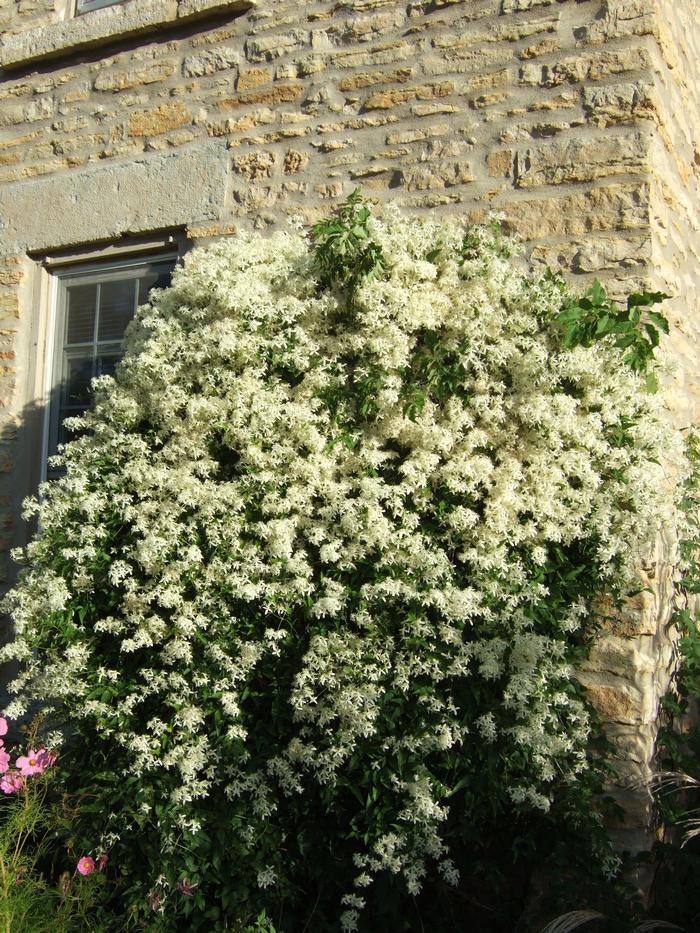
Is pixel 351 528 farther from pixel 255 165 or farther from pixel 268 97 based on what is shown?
pixel 268 97

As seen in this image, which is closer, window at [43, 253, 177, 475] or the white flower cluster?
the white flower cluster

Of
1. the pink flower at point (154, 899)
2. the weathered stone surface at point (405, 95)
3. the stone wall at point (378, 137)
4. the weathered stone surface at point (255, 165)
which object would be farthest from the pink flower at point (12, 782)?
the weathered stone surface at point (405, 95)

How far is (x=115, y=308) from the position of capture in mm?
4582

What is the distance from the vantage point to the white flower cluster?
9.27 ft

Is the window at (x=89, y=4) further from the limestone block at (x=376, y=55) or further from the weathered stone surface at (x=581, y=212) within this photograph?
the weathered stone surface at (x=581, y=212)

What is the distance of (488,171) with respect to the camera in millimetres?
3588

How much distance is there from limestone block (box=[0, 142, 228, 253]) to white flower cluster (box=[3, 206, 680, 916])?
96 cm

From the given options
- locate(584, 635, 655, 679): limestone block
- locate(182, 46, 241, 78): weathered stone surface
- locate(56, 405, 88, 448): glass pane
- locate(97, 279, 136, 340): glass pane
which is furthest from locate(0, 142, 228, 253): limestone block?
locate(584, 635, 655, 679): limestone block

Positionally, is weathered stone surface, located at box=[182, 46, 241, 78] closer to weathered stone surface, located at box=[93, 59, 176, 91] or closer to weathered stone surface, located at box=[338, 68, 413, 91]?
weathered stone surface, located at box=[93, 59, 176, 91]

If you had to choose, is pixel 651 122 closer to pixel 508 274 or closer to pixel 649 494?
pixel 508 274

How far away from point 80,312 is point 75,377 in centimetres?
35

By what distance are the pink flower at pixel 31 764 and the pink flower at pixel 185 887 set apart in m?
0.68

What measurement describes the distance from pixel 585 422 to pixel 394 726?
1208 mm

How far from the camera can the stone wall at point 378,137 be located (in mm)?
3355
